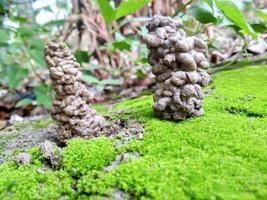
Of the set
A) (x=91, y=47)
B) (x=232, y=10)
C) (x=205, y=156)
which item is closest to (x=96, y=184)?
(x=205, y=156)

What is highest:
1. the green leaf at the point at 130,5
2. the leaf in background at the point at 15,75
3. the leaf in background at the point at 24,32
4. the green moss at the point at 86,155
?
the leaf in background at the point at 24,32

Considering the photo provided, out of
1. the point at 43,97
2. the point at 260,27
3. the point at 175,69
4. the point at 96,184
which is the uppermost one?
the point at 260,27

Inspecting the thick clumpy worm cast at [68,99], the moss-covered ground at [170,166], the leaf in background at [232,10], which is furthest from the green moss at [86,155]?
the leaf in background at [232,10]

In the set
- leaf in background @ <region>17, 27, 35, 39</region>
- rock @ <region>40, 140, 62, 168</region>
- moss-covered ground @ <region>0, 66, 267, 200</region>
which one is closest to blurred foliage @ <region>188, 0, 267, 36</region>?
moss-covered ground @ <region>0, 66, 267, 200</region>

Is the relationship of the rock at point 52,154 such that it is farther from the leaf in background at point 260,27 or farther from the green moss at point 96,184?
the leaf in background at point 260,27

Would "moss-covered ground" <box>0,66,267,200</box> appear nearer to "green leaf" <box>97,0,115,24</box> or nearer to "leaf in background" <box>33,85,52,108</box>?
"green leaf" <box>97,0,115,24</box>

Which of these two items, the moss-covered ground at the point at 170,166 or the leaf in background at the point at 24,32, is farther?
the leaf in background at the point at 24,32

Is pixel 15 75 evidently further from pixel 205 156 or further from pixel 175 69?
pixel 205 156
